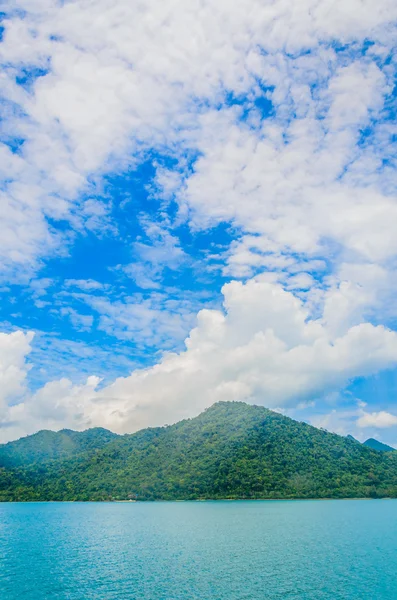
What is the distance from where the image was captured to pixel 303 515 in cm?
10425

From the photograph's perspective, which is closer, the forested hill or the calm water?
the calm water

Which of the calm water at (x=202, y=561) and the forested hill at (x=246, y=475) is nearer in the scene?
the calm water at (x=202, y=561)

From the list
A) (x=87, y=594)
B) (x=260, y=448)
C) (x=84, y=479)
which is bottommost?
(x=87, y=594)

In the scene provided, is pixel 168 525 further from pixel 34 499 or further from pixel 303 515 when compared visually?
pixel 34 499

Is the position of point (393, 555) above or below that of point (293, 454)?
below

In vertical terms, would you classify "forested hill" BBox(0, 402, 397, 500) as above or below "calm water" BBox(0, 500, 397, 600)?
above

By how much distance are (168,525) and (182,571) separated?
157 ft

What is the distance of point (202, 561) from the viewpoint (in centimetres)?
5059

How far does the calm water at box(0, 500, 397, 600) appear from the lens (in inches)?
1500

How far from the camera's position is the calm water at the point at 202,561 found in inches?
1500

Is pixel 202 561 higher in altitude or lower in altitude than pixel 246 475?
lower

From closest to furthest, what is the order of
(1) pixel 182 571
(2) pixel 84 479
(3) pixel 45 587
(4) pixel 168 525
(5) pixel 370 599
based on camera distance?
1. (5) pixel 370 599
2. (3) pixel 45 587
3. (1) pixel 182 571
4. (4) pixel 168 525
5. (2) pixel 84 479

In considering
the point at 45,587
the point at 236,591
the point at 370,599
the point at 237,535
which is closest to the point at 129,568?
the point at 45,587

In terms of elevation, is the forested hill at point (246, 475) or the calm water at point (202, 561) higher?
the forested hill at point (246, 475)
